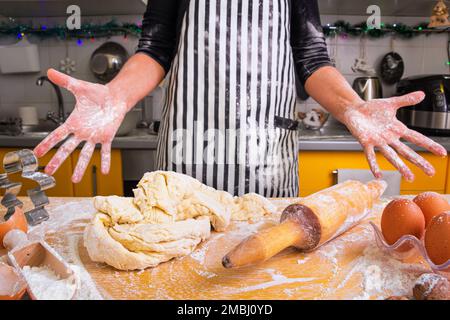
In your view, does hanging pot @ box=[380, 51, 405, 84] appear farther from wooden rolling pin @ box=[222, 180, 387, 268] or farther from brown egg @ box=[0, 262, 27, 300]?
brown egg @ box=[0, 262, 27, 300]

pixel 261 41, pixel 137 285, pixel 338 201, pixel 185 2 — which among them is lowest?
pixel 137 285

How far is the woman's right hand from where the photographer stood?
830mm

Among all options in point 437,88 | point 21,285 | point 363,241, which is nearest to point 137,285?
point 21,285

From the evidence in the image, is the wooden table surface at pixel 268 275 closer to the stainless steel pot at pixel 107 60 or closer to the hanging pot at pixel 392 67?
the stainless steel pot at pixel 107 60

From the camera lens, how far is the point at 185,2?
1.26 metres

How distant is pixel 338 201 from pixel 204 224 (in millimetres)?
275

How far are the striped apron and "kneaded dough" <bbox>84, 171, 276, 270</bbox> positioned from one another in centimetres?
28

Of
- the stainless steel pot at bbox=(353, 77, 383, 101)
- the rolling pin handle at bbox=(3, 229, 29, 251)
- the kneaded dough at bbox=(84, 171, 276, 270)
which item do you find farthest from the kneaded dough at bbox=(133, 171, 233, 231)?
the stainless steel pot at bbox=(353, 77, 383, 101)

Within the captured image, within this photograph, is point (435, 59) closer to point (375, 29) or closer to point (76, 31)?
point (375, 29)

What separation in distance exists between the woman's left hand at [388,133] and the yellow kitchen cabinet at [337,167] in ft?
3.51

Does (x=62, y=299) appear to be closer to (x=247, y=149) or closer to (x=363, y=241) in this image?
Answer: (x=363, y=241)

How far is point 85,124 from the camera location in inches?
35.0

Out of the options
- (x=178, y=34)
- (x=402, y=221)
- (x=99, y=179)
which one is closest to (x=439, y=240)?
(x=402, y=221)
